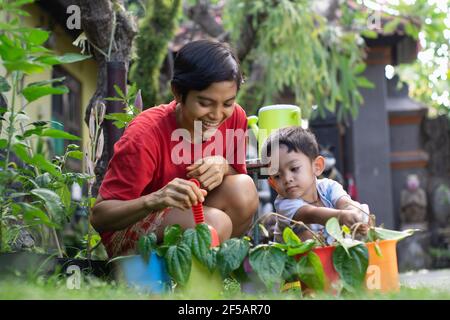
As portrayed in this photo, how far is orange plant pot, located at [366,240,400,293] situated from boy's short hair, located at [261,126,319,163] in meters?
0.78

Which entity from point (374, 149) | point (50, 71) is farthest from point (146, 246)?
point (374, 149)

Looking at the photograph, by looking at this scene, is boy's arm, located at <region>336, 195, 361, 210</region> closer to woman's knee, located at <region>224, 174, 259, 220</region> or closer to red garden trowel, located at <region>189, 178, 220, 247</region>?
woman's knee, located at <region>224, 174, 259, 220</region>

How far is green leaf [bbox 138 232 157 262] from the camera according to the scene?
6.12 feet

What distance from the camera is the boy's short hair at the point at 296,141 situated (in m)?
2.59

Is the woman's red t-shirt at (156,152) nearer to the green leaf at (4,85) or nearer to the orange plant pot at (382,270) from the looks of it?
the green leaf at (4,85)

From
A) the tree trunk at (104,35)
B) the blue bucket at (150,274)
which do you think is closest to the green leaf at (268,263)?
the blue bucket at (150,274)

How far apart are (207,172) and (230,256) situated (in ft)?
1.22

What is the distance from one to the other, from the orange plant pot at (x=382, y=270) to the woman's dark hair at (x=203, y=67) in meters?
0.67

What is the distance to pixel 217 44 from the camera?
2225 millimetres

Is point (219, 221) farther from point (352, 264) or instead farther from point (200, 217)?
point (352, 264)

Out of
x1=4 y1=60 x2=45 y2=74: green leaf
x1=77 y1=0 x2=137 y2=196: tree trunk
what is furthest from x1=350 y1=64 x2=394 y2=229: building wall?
x1=4 y1=60 x2=45 y2=74: green leaf

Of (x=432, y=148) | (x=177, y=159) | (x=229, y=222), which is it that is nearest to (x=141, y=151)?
(x=177, y=159)

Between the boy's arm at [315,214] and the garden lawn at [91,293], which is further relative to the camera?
the boy's arm at [315,214]

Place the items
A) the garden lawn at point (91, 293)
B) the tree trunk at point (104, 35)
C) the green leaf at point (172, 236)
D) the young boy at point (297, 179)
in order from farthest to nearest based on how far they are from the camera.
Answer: the tree trunk at point (104, 35) < the young boy at point (297, 179) < the green leaf at point (172, 236) < the garden lawn at point (91, 293)
